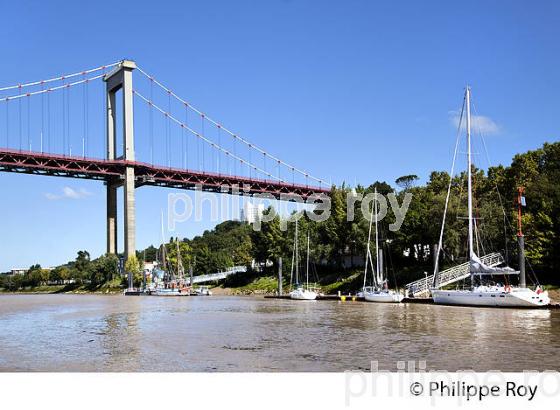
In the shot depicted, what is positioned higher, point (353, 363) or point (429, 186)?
point (429, 186)

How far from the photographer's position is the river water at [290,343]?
18.2 m

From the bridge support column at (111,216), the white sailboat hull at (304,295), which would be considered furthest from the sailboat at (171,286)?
the white sailboat hull at (304,295)

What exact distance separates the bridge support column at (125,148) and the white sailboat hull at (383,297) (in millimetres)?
50564

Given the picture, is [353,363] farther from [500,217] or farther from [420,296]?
[500,217]

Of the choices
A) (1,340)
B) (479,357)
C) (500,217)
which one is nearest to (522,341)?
(479,357)

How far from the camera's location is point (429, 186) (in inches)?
2884

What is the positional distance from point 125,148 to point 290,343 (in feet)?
266

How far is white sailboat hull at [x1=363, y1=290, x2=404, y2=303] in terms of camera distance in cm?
4909

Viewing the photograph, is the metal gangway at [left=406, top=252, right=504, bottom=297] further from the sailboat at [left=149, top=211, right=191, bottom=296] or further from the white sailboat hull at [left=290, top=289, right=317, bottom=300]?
the sailboat at [left=149, top=211, right=191, bottom=296]

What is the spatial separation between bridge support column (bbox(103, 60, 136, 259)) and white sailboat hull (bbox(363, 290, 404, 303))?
50.6 meters

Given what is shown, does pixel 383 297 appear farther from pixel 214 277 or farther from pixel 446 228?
pixel 214 277

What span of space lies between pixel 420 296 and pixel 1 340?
1370 inches
